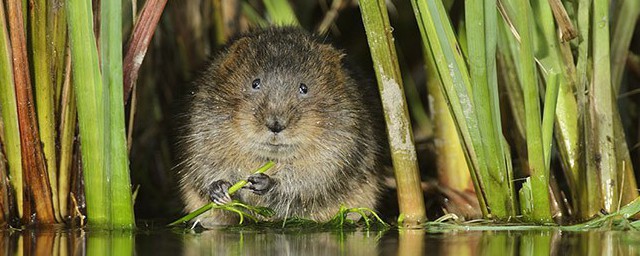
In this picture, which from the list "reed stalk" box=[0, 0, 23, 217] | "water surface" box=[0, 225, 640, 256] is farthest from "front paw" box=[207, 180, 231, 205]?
"reed stalk" box=[0, 0, 23, 217]

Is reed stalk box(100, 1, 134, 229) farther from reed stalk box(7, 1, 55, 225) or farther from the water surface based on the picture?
reed stalk box(7, 1, 55, 225)

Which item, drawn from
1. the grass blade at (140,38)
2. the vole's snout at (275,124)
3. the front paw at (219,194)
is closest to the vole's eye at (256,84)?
the vole's snout at (275,124)

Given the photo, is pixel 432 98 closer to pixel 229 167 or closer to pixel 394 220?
pixel 394 220

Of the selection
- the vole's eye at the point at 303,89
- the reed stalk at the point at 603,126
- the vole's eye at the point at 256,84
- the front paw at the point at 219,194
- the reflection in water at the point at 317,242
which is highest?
the vole's eye at the point at 256,84

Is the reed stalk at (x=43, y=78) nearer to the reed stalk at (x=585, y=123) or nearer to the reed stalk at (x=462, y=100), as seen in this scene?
the reed stalk at (x=462, y=100)

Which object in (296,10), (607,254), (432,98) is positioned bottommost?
(607,254)

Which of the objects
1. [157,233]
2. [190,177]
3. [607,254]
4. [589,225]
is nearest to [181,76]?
[190,177]
